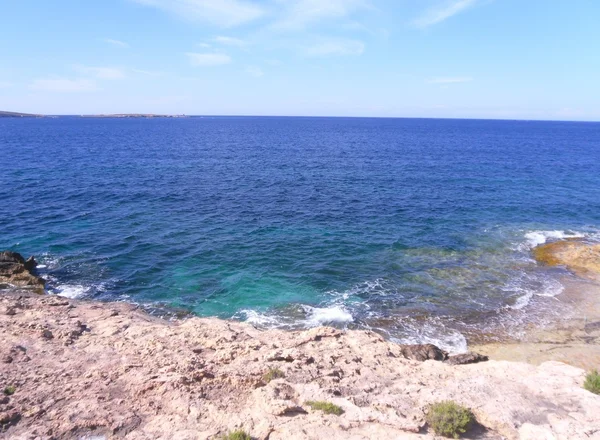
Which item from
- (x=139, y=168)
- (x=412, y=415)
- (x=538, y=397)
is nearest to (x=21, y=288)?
(x=412, y=415)

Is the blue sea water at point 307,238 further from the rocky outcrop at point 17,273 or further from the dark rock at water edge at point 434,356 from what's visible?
the dark rock at water edge at point 434,356

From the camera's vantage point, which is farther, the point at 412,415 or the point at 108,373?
the point at 108,373

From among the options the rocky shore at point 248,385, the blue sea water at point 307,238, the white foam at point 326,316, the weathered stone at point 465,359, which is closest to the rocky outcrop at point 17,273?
the blue sea water at point 307,238

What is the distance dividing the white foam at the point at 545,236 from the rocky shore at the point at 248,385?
2591 cm

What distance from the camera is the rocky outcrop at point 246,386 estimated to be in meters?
13.3

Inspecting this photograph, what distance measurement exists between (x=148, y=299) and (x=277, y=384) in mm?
16776

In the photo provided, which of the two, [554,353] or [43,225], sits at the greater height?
[43,225]

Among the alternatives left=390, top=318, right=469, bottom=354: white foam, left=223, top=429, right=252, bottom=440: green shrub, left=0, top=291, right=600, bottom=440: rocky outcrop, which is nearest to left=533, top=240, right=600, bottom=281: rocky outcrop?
left=390, top=318, right=469, bottom=354: white foam

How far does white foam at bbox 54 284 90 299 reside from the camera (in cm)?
2806

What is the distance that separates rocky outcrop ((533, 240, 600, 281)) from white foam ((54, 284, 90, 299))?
42.0 m

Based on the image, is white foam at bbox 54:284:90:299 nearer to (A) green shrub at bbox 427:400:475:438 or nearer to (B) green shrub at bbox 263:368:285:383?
(B) green shrub at bbox 263:368:285:383

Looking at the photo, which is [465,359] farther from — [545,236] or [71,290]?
[545,236]

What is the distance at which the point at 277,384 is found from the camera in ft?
51.3

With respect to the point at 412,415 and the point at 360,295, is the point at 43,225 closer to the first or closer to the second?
the point at 360,295
